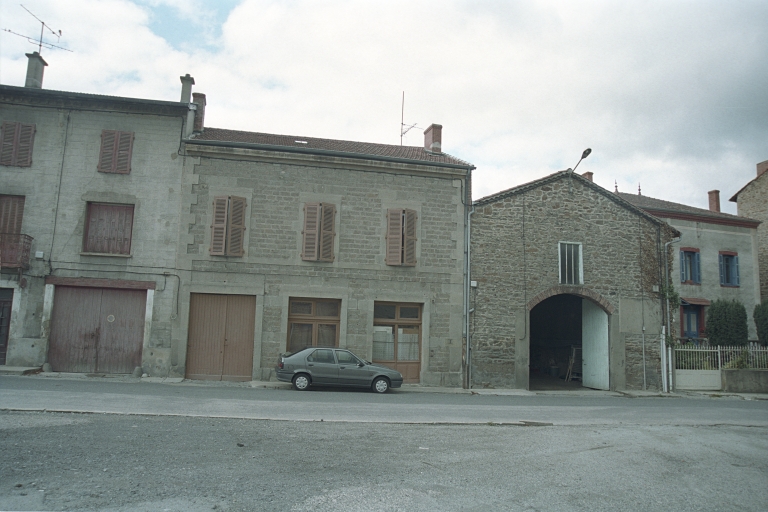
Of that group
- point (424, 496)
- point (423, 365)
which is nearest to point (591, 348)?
point (423, 365)

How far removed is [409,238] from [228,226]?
5554 mm

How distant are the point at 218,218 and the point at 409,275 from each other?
607 cm

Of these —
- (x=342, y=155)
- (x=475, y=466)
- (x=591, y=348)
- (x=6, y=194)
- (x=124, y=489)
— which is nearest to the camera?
(x=124, y=489)

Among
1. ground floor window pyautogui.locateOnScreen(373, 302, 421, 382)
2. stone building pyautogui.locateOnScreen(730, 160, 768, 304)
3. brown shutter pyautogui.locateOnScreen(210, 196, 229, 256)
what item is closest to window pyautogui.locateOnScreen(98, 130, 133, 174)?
brown shutter pyautogui.locateOnScreen(210, 196, 229, 256)

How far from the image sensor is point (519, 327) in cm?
1875

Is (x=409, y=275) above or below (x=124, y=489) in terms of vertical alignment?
above

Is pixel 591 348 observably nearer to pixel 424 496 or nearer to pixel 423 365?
pixel 423 365

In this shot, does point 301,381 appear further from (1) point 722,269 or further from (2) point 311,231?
(1) point 722,269

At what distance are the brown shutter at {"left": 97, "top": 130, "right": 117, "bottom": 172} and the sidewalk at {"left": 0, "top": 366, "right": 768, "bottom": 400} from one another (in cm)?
593

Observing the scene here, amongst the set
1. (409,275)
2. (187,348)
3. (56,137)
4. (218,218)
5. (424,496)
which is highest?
(56,137)

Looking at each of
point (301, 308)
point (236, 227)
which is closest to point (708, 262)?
point (301, 308)

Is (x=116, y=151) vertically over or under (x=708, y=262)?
over

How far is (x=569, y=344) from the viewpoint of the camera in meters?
23.5

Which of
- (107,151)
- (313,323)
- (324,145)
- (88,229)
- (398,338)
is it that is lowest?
(398,338)
